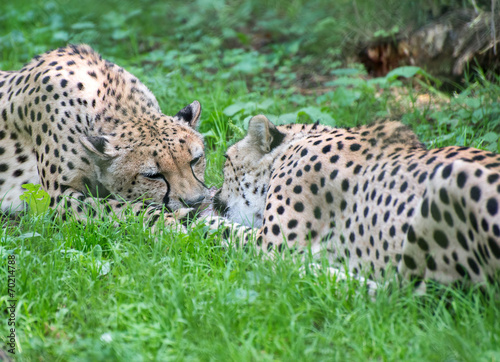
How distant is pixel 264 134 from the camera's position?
5.04 m

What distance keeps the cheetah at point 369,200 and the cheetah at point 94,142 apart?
0.46 meters

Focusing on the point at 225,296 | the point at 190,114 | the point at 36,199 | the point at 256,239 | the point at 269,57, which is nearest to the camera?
the point at 225,296

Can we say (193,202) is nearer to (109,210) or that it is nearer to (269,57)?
(109,210)

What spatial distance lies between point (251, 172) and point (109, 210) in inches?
49.1

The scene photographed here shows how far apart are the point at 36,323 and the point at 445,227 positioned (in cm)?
246

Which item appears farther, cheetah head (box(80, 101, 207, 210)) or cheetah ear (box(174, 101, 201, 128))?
cheetah ear (box(174, 101, 201, 128))

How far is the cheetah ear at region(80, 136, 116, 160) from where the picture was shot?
5098 mm

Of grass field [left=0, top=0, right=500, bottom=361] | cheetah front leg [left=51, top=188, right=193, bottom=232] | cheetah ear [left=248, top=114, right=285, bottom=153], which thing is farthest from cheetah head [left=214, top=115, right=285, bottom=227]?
grass field [left=0, top=0, right=500, bottom=361]

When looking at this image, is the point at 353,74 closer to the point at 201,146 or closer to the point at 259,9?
the point at 259,9

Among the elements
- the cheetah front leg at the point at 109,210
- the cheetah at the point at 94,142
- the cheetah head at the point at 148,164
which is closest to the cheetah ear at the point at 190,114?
the cheetah at the point at 94,142

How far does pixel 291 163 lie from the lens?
4688mm

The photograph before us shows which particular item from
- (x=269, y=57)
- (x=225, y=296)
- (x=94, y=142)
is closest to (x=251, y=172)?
(x=94, y=142)

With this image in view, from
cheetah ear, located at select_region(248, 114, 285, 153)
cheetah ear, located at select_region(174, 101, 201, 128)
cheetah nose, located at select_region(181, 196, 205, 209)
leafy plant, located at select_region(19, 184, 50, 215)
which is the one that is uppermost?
cheetah ear, located at select_region(174, 101, 201, 128)

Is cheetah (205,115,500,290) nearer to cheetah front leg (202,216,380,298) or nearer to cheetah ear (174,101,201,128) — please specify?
cheetah front leg (202,216,380,298)
